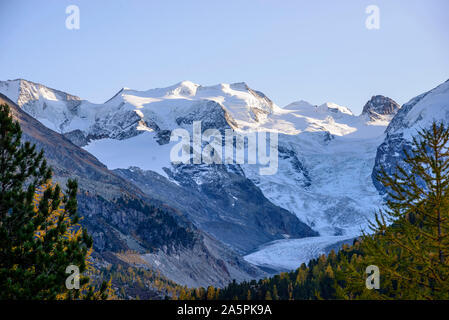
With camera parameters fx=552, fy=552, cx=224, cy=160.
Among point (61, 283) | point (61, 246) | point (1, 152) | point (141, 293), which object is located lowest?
point (141, 293)

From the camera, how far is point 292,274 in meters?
126

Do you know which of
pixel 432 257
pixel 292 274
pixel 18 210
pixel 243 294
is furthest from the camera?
pixel 292 274

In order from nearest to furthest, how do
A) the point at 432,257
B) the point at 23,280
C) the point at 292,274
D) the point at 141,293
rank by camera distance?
the point at 432,257 < the point at 23,280 < the point at 292,274 < the point at 141,293

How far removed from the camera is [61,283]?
24.0m

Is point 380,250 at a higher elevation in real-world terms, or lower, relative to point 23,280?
higher

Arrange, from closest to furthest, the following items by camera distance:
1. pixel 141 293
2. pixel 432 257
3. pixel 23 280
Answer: pixel 432 257 → pixel 23 280 → pixel 141 293

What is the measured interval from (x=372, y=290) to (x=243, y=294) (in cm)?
9390

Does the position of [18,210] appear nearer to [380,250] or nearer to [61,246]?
[61,246]

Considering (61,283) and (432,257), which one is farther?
(61,283)
